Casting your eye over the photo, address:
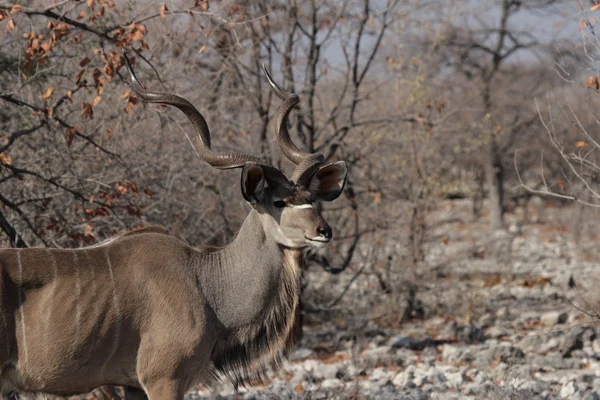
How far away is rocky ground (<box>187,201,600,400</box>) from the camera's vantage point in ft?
17.7

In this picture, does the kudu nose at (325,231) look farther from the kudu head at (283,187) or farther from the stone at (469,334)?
the stone at (469,334)

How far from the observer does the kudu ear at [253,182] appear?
11.6 ft

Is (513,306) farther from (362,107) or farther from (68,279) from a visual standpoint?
(68,279)

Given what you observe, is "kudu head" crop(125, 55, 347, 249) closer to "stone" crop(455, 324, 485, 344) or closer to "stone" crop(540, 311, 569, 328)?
"stone" crop(455, 324, 485, 344)

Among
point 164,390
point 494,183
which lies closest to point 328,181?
point 164,390

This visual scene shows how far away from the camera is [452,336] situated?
7523mm

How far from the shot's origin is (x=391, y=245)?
328 inches

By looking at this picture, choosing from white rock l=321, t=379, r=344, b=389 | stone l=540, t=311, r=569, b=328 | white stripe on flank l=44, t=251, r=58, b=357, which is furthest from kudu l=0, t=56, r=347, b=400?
stone l=540, t=311, r=569, b=328

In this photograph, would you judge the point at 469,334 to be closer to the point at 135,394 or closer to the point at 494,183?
the point at 135,394

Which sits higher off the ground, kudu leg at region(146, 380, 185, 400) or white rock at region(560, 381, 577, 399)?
kudu leg at region(146, 380, 185, 400)

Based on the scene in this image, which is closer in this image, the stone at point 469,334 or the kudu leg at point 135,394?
the kudu leg at point 135,394

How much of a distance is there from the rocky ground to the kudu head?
2.88 feet

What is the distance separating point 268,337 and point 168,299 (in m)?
0.52

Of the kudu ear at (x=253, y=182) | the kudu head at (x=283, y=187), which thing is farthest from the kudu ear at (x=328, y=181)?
the kudu ear at (x=253, y=182)
